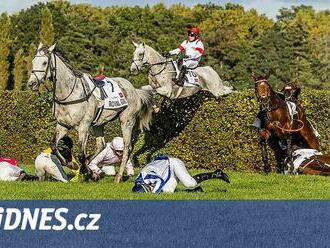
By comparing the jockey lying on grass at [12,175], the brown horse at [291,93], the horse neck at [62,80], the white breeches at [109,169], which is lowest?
the white breeches at [109,169]

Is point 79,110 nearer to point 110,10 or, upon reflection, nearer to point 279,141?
point 279,141

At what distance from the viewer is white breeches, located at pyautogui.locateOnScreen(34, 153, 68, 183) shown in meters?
15.3

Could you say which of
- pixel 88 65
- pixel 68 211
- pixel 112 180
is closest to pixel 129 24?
pixel 88 65

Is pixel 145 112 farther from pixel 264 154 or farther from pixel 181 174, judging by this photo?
pixel 181 174

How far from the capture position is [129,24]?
72875 mm

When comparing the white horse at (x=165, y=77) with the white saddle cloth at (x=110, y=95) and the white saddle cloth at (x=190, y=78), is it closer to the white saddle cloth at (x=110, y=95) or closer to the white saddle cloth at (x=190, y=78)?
the white saddle cloth at (x=190, y=78)

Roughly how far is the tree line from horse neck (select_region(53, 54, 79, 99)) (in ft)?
105

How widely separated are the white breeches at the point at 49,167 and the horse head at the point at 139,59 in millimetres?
3999

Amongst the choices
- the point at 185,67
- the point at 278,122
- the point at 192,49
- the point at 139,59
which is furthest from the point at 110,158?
the point at 192,49

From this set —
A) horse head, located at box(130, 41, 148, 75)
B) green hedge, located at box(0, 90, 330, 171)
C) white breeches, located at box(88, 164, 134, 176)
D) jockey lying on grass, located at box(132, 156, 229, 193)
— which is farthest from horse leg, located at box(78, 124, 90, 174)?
green hedge, located at box(0, 90, 330, 171)

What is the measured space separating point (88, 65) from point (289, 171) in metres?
45.3

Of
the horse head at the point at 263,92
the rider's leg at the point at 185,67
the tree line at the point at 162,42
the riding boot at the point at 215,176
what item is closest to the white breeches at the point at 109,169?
the rider's leg at the point at 185,67

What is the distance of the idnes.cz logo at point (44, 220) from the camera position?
31.0ft

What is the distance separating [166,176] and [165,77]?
22.9ft
